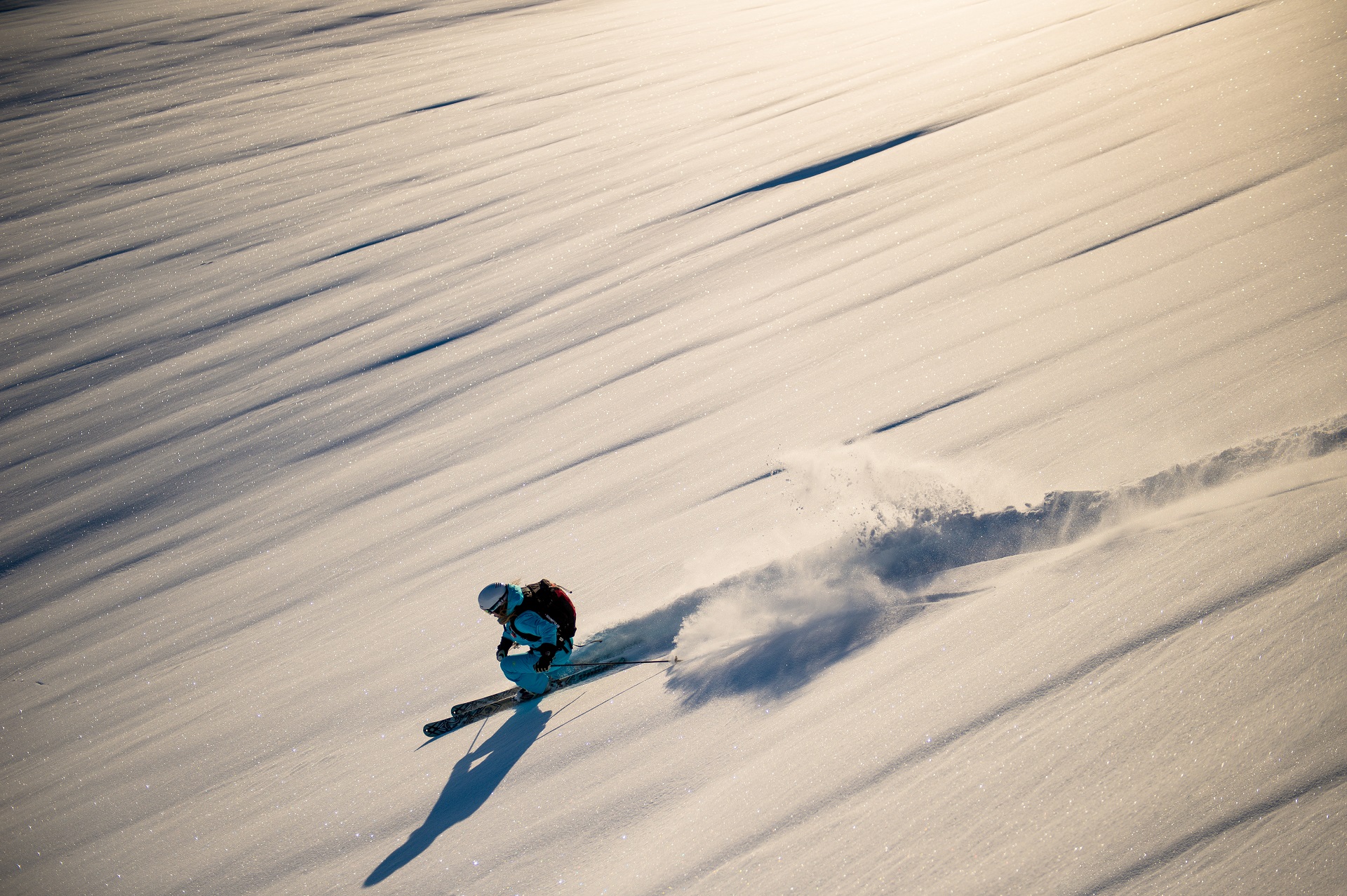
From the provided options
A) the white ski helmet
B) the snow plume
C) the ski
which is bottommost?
the snow plume

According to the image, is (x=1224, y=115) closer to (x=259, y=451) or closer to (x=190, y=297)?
(x=259, y=451)

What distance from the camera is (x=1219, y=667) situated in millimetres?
2920

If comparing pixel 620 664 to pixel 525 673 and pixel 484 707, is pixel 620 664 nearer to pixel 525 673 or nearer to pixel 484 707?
pixel 525 673

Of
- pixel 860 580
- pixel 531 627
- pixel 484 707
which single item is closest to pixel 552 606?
pixel 531 627

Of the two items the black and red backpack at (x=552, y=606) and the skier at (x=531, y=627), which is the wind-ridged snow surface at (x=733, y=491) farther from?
the black and red backpack at (x=552, y=606)

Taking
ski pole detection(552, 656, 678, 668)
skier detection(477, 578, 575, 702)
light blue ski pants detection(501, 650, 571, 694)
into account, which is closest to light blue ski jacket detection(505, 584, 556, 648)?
skier detection(477, 578, 575, 702)

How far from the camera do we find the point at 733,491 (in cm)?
530

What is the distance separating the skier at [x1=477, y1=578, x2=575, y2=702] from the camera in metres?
3.86

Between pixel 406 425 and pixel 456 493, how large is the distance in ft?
4.79

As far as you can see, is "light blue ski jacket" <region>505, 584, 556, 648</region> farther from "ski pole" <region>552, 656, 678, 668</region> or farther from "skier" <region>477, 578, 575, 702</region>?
"ski pole" <region>552, 656, 678, 668</region>

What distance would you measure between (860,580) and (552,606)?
5.88 ft

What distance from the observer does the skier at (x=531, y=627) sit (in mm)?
3863

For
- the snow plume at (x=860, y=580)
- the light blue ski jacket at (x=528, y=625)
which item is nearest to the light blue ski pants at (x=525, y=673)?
the light blue ski jacket at (x=528, y=625)

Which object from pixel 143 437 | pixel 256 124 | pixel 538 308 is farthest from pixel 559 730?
pixel 256 124
